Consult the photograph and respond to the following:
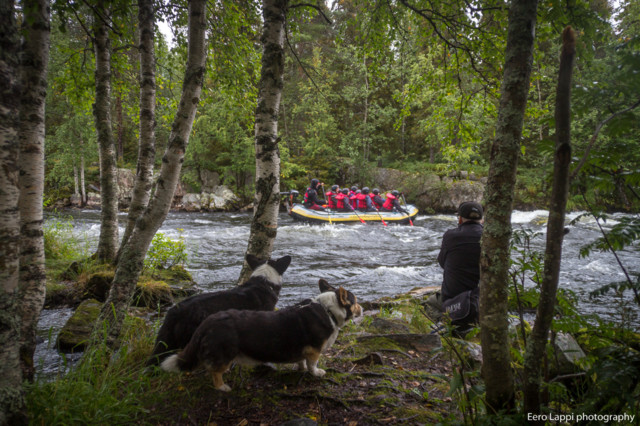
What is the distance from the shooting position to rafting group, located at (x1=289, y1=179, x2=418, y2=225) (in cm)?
1609

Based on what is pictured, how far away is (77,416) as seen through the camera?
1.84 m

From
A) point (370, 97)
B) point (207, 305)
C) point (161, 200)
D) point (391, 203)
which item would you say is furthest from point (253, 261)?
point (370, 97)

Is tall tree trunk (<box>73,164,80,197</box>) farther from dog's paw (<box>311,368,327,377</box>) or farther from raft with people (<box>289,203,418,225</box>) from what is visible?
dog's paw (<box>311,368,327,377</box>)

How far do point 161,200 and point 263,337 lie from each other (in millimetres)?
1696

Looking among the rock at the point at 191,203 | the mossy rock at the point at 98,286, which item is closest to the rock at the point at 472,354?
the mossy rock at the point at 98,286

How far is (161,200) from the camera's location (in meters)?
3.04

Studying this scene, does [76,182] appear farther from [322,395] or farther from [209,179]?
[322,395]

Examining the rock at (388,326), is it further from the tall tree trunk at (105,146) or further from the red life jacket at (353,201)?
the red life jacket at (353,201)

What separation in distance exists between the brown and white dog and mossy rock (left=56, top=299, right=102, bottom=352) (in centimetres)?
208

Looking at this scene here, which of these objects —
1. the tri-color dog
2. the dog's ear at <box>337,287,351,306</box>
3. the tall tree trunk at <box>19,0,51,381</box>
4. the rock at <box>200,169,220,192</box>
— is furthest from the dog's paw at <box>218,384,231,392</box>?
the rock at <box>200,169,220,192</box>

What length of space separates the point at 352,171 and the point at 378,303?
20228 mm

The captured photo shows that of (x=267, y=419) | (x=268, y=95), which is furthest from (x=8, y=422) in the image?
(x=268, y=95)

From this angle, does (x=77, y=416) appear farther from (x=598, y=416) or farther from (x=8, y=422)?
(x=598, y=416)

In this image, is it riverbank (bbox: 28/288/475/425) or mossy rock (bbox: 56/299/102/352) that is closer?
riverbank (bbox: 28/288/475/425)
